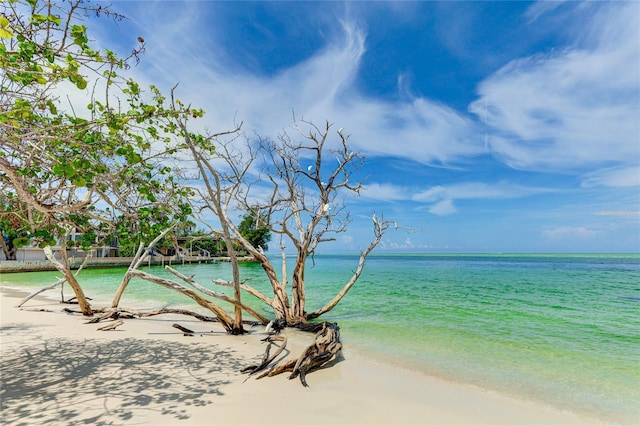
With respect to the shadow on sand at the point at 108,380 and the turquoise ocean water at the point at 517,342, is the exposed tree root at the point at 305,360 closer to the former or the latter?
the shadow on sand at the point at 108,380

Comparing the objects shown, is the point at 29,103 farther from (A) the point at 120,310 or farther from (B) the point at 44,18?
(A) the point at 120,310

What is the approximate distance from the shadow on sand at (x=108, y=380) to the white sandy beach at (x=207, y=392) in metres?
0.01

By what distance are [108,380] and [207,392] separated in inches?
61.8

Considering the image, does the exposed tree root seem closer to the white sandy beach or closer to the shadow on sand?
the white sandy beach

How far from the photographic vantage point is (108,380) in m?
5.01

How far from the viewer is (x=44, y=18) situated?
3416mm

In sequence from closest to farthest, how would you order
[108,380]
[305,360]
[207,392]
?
[207,392]
[108,380]
[305,360]

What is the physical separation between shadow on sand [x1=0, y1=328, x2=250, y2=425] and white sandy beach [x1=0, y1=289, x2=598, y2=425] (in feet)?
0.05

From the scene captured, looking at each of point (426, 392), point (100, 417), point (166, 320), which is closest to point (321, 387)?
point (426, 392)

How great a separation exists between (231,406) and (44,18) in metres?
4.87

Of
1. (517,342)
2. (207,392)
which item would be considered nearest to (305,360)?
(207,392)

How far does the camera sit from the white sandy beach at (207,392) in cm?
407

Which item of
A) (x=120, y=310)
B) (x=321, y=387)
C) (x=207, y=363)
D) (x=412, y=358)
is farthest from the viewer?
(x=120, y=310)

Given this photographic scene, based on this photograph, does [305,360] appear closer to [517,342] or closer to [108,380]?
[108,380]
